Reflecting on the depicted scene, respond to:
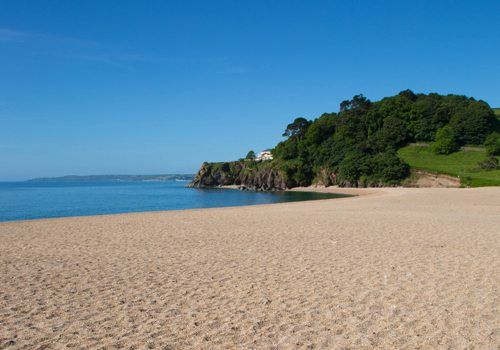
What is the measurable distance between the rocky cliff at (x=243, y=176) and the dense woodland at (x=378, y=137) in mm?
1741

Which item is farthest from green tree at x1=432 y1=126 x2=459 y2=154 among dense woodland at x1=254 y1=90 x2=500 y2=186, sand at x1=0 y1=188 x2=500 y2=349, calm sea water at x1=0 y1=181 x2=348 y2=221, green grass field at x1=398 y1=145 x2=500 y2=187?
sand at x1=0 y1=188 x2=500 y2=349

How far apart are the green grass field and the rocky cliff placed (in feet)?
89.5

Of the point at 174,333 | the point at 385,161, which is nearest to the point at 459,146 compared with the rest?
the point at 385,161

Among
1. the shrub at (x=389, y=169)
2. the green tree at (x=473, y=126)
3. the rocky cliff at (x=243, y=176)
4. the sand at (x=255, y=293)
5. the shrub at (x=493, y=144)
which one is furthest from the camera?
the rocky cliff at (x=243, y=176)

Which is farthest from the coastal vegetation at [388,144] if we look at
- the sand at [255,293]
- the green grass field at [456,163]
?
the sand at [255,293]

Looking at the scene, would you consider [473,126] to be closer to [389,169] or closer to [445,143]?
[445,143]

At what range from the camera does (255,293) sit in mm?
7414

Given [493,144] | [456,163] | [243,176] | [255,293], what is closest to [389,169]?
[456,163]

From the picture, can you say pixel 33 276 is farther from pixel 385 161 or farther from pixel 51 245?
pixel 385 161

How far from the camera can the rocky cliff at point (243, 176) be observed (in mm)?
94006

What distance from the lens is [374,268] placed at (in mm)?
9281

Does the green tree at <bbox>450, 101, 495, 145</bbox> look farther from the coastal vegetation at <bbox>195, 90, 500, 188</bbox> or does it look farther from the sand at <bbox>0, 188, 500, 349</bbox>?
the sand at <bbox>0, 188, 500, 349</bbox>

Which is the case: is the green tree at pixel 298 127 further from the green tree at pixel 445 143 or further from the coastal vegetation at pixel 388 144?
the green tree at pixel 445 143

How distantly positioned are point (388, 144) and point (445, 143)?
1230cm
